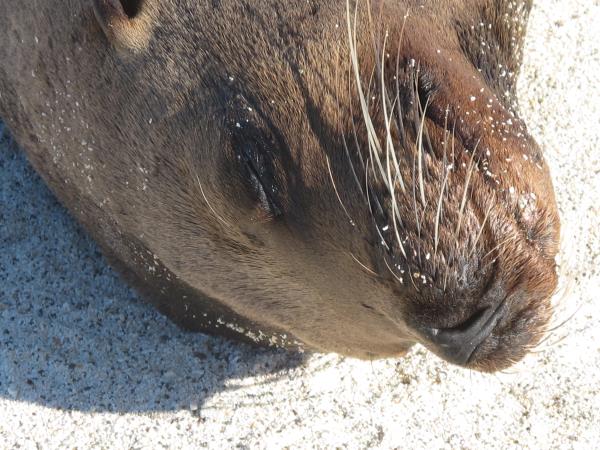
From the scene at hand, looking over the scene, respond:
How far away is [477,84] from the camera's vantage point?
7.06 ft

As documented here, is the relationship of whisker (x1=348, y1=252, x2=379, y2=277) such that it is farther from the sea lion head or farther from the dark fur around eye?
the dark fur around eye

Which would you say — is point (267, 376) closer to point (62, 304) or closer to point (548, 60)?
point (62, 304)

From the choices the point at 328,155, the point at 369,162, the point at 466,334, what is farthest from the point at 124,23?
the point at 466,334

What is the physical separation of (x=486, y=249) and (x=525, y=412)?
1682 millimetres

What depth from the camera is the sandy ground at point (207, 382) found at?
3346 millimetres

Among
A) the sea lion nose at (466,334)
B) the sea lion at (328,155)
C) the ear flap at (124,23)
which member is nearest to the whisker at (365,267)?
the sea lion at (328,155)

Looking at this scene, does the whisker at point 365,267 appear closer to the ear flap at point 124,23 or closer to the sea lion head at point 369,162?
the sea lion head at point 369,162

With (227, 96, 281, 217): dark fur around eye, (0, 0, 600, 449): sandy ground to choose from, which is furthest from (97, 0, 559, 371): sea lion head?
(0, 0, 600, 449): sandy ground

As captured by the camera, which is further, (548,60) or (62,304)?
(548,60)

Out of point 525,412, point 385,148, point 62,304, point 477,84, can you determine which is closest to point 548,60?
point 525,412

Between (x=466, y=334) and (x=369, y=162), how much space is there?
49 cm

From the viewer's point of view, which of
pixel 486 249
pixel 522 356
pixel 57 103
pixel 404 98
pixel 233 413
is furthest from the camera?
pixel 233 413

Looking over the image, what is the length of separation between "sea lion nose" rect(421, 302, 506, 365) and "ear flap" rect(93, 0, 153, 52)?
117 cm

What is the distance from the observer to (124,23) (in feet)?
7.97
